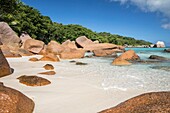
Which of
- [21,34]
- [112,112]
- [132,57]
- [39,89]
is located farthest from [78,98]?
[21,34]

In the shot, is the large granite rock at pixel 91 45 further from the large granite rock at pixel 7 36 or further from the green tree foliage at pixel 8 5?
the green tree foliage at pixel 8 5

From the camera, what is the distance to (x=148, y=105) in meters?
2.90

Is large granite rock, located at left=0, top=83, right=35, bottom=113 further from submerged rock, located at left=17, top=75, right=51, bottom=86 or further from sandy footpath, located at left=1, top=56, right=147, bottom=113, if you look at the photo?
submerged rock, located at left=17, top=75, right=51, bottom=86

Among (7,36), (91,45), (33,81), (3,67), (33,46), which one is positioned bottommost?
(33,81)

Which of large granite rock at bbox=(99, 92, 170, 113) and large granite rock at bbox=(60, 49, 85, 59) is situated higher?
large granite rock at bbox=(60, 49, 85, 59)

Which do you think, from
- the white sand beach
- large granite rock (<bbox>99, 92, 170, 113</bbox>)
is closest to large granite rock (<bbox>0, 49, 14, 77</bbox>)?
the white sand beach

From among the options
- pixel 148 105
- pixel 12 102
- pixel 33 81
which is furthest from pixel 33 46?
pixel 148 105

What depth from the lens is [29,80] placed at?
5555 mm

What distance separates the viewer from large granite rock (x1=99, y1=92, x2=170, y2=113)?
2.67 m

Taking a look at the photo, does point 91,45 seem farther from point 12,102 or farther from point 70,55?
point 12,102

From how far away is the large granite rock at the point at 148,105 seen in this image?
267cm

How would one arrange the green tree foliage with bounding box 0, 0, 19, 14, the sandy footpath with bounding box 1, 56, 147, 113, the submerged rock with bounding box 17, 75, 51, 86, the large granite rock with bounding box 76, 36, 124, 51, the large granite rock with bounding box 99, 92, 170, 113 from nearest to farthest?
the large granite rock with bounding box 99, 92, 170, 113
the sandy footpath with bounding box 1, 56, 147, 113
the submerged rock with bounding box 17, 75, 51, 86
the green tree foliage with bounding box 0, 0, 19, 14
the large granite rock with bounding box 76, 36, 124, 51

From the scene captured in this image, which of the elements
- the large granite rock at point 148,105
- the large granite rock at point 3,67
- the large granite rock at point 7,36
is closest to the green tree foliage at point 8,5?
the large granite rock at point 7,36

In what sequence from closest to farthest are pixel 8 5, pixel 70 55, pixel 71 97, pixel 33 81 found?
pixel 71 97 < pixel 33 81 < pixel 70 55 < pixel 8 5
